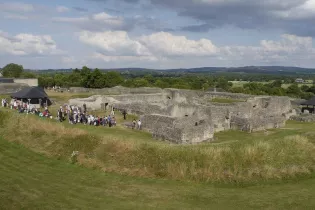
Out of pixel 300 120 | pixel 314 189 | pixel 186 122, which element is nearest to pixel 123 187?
pixel 314 189

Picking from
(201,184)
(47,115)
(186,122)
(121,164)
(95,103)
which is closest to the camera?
(201,184)

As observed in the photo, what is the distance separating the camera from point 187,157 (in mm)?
13969

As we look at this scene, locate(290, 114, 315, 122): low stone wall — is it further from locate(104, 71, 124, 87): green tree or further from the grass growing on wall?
locate(104, 71, 124, 87): green tree

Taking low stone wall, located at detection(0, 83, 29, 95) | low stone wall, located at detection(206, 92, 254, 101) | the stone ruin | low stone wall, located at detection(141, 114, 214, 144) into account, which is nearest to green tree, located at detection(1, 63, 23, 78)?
low stone wall, located at detection(0, 83, 29, 95)

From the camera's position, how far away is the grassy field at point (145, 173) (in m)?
10.0

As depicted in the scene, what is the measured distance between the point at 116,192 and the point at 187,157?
4.07 m

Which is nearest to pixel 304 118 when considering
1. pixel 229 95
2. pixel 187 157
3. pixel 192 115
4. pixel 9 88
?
pixel 229 95

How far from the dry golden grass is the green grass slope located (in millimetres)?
648

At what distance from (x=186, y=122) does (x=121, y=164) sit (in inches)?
266

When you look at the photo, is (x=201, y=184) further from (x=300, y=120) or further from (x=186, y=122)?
(x=300, y=120)

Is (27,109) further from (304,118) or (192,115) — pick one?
(304,118)

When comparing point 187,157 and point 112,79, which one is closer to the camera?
point 187,157

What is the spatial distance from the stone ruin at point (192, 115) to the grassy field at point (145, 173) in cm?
325

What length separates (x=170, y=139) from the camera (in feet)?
59.2
